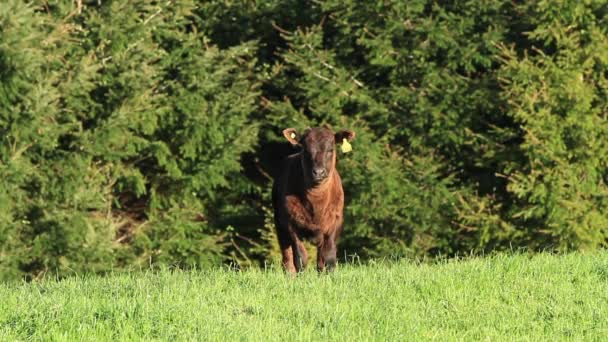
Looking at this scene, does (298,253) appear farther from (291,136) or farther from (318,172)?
(291,136)

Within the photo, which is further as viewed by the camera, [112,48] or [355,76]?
[355,76]

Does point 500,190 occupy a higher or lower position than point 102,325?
lower

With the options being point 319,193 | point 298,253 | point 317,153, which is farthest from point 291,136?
point 298,253

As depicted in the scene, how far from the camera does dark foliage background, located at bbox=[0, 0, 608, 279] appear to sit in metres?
22.2

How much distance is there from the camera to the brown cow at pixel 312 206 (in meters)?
14.1

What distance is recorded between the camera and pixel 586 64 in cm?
2298

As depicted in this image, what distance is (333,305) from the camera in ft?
33.1

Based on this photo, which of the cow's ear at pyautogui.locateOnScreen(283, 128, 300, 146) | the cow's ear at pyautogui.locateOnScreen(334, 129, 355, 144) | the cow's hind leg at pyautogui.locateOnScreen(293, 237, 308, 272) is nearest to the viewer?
the cow's hind leg at pyautogui.locateOnScreen(293, 237, 308, 272)

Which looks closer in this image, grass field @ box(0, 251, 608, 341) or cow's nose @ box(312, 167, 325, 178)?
grass field @ box(0, 251, 608, 341)

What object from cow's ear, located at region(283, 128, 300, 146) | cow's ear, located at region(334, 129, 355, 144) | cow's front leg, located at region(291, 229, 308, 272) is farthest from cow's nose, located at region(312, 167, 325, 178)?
cow's ear, located at region(334, 129, 355, 144)

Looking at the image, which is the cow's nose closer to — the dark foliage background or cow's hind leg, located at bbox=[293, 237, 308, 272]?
cow's hind leg, located at bbox=[293, 237, 308, 272]

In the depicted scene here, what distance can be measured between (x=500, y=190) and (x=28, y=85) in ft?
31.7

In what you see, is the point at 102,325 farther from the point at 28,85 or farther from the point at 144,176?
the point at 144,176

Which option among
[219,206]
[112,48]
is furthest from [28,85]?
[219,206]
